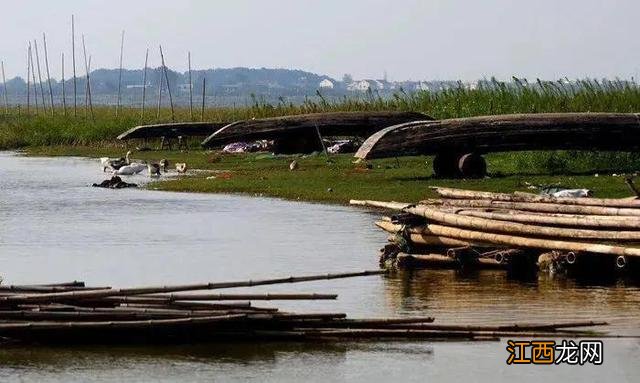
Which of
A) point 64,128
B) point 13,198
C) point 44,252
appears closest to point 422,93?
point 64,128

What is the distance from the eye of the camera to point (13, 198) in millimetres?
26359

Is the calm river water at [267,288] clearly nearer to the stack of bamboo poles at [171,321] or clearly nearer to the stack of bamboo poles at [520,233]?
the stack of bamboo poles at [171,321]

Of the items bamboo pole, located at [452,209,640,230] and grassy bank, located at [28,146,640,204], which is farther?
grassy bank, located at [28,146,640,204]

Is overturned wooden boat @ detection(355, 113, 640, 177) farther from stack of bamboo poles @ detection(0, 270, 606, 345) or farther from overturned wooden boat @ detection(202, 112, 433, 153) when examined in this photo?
stack of bamboo poles @ detection(0, 270, 606, 345)

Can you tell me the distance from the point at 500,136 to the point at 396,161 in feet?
13.6

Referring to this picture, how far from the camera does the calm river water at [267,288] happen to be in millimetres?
10352

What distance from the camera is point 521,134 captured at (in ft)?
87.8

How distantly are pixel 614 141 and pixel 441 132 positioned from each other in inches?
123

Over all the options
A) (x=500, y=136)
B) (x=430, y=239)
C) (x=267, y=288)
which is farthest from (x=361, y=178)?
(x=267, y=288)

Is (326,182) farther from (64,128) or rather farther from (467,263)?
(64,128)

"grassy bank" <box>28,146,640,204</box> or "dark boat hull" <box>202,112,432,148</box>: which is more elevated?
"dark boat hull" <box>202,112,432,148</box>

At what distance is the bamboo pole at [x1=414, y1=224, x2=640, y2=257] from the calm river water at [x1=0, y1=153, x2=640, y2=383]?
345 millimetres

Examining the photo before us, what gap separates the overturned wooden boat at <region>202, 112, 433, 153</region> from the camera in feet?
117

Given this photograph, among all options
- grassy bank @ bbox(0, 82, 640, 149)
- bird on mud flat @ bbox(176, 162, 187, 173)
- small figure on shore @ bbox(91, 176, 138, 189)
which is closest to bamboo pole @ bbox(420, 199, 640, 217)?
small figure on shore @ bbox(91, 176, 138, 189)
